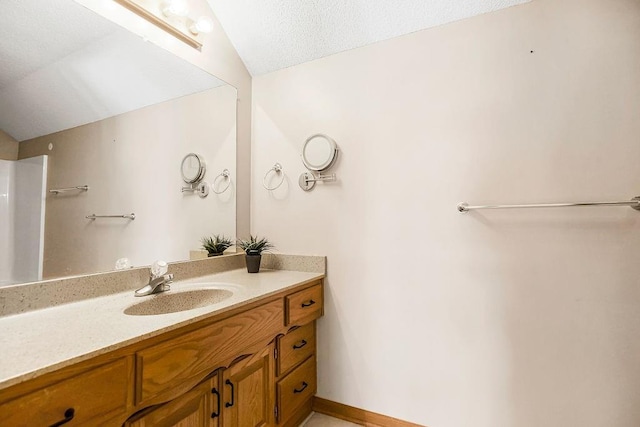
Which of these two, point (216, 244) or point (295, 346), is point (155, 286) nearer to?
point (216, 244)

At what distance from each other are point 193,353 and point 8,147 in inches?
37.4

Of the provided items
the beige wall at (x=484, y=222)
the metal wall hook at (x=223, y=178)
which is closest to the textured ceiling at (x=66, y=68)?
the metal wall hook at (x=223, y=178)

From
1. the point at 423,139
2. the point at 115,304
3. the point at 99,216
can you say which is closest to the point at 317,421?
the point at 115,304

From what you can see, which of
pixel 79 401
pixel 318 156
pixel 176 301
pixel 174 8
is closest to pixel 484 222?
pixel 318 156

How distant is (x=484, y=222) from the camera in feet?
4.66

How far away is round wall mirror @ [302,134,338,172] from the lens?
1714 millimetres

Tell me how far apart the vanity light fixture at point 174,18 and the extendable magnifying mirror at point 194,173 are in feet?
2.04

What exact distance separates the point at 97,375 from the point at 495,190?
161cm

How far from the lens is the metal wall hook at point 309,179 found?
1772 mm

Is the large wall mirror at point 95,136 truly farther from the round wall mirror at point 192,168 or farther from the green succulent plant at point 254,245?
the green succulent plant at point 254,245

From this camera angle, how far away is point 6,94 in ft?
3.36

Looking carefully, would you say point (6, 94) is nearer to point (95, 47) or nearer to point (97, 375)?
point (95, 47)

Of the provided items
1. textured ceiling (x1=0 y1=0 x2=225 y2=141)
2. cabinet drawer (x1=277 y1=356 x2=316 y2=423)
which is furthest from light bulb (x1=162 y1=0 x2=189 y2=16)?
cabinet drawer (x1=277 y1=356 x2=316 y2=423)

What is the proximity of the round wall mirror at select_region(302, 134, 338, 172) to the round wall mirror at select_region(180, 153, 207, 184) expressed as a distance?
0.60 meters
